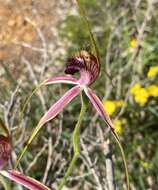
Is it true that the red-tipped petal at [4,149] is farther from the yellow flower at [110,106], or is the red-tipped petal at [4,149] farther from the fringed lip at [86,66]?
the yellow flower at [110,106]

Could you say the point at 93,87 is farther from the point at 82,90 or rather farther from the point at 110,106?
the point at 82,90

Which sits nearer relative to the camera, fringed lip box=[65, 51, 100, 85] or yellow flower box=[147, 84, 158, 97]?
fringed lip box=[65, 51, 100, 85]

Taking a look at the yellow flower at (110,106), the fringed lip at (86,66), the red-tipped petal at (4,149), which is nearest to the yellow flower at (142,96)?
the yellow flower at (110,106)

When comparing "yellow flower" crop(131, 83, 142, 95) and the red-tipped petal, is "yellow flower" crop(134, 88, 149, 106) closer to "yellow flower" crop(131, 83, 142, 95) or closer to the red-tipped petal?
"yellow flower" crop(131, 83, 142, 95)

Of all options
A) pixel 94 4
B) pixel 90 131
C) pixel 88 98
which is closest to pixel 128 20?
pixel 94 4

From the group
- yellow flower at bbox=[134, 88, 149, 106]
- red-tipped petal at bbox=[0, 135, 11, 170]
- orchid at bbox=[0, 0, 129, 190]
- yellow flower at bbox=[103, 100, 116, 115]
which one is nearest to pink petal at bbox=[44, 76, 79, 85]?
orchid at bbox=[0, 0, 129, 190]

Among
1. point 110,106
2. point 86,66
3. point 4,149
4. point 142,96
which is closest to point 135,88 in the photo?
point 142,96

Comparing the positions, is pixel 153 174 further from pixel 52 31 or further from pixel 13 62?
pixel 52 31
